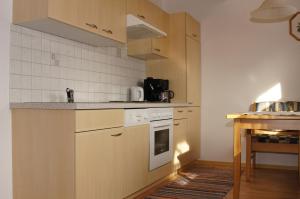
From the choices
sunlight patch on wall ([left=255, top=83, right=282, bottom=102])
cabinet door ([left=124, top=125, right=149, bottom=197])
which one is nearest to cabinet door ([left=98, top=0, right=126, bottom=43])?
cabinet door ([left=124, top=125, right=149, bottom=197])

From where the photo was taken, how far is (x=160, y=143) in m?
3.22

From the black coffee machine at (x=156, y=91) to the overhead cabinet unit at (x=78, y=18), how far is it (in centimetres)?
99

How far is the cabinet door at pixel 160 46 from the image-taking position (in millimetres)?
3686

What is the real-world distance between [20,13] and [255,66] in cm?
305

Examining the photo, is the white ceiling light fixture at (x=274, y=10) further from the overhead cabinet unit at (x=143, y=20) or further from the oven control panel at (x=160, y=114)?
the oven control panel at (x=160, y=114)

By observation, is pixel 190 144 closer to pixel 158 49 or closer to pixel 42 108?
pixel 158 49

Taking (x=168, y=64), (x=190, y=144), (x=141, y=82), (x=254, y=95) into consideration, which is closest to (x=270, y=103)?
(x=254, y=95)

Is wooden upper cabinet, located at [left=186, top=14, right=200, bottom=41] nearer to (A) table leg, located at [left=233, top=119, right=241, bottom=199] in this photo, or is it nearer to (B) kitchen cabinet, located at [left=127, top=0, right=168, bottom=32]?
(B) kitchen cabinet, located at [left=127, top=0, right=168, bottom=32]

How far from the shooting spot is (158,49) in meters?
3.77

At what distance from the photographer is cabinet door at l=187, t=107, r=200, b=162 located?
13.2 ft

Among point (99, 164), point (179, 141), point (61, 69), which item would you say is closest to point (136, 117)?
point (99, 164)

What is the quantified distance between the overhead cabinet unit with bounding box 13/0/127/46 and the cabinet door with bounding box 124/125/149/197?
0.87 meters

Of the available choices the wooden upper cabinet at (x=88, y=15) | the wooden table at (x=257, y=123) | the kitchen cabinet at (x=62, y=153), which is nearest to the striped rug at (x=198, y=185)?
the wooden table at (x=257, y=123)

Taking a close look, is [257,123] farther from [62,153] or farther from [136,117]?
[62,153]
